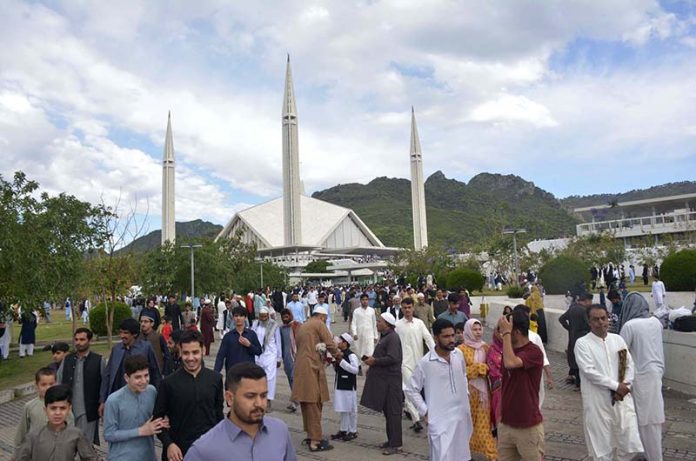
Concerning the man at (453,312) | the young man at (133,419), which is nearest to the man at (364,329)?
the man at (453,312)

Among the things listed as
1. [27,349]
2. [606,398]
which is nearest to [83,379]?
[606,398]

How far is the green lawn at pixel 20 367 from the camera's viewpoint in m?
9.80

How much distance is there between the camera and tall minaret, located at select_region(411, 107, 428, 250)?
74000 millimetres

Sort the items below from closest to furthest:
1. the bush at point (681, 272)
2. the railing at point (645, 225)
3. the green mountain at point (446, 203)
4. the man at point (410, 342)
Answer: the man at point (410, 342)
the bush at point (681, 272)
the railing at point (645, 225)
the green mountain at point (446, 203)

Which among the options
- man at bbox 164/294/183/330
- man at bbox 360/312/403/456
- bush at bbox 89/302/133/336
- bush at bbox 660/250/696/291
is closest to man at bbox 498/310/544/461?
man at bbox 360/312/403/456

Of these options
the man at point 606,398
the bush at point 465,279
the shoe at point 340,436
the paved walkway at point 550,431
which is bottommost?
the paved walkway at point 550,431

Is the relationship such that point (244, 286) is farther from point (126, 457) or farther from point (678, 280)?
point (126, 457)

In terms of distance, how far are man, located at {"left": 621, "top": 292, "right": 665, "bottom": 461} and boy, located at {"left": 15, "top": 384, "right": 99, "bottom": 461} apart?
3.92 meters

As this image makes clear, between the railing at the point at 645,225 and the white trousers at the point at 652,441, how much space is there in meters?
37.4

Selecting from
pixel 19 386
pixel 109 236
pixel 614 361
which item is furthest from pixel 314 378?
pixel 109 236

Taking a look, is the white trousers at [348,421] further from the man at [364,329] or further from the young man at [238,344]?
the man at [364,329]

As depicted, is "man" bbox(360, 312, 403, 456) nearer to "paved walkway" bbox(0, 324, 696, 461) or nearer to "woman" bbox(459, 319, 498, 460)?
"paved walkway" bbox(0, 324, 696, 461)

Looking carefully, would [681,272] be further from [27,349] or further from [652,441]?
[27,349]

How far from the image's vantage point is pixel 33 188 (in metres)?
10.7
